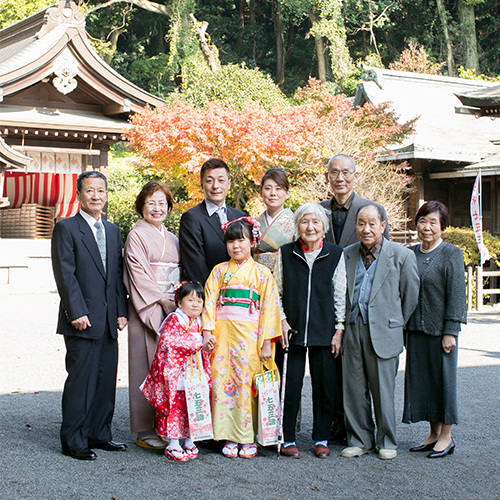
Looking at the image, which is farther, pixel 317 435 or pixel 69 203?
pixel 69 203

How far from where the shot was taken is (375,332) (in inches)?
145

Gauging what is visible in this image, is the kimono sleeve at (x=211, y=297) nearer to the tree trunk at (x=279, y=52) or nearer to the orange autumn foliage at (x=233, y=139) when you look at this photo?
the orange autumn foliage at (x=233, y=139)

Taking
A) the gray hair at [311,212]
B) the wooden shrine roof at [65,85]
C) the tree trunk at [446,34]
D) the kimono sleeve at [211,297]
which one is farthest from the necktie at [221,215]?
the tree trunk at [446,34]

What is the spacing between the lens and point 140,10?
27.0 metres

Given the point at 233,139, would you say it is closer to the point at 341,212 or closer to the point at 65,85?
the point at 65,85

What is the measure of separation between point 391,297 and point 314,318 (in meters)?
0.50

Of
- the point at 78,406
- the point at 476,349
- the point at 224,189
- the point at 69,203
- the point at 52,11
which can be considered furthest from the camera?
the point at 69,203

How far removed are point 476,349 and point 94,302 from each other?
17.4ft

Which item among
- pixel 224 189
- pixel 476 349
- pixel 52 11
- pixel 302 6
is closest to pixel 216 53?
pixel 302 6

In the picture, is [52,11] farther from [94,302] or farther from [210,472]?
[210,472]

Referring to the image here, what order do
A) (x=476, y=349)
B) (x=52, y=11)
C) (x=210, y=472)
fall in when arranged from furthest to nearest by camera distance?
(x=52, y=11) → (x=476, y=349) → (x=210, y=472)

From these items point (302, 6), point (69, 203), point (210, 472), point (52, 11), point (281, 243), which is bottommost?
point (210, 472)

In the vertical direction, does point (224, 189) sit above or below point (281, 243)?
above

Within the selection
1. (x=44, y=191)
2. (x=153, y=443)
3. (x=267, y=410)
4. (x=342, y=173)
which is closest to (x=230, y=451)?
(x=267, y=410)
